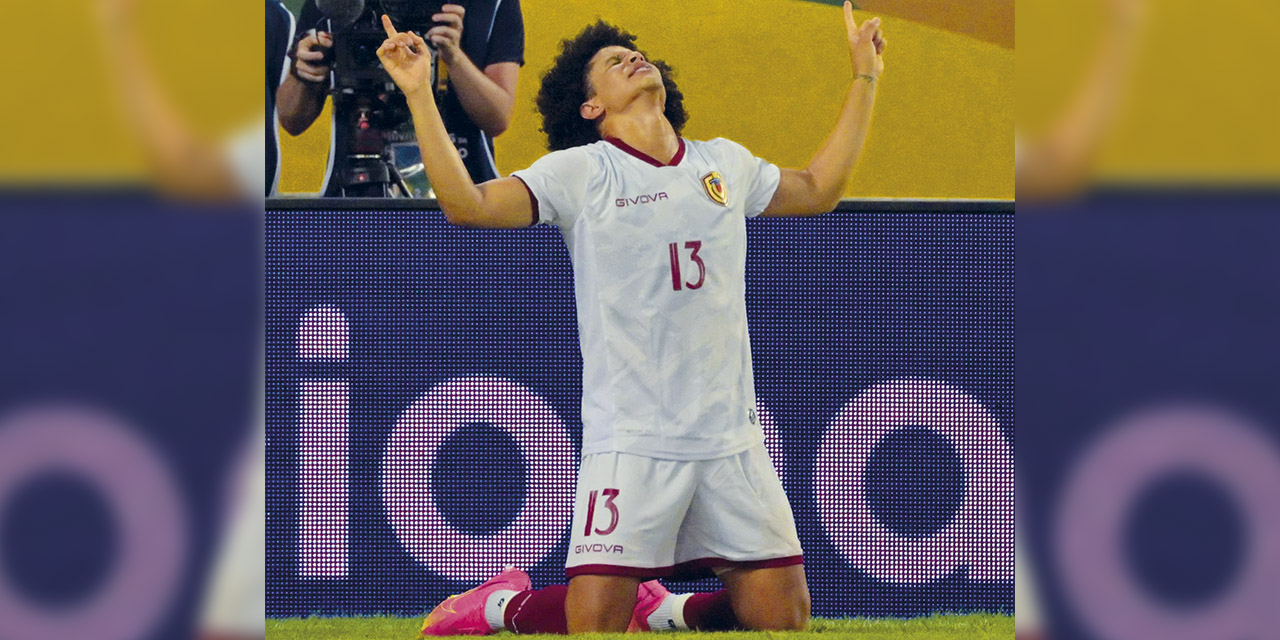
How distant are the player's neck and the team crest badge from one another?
0.11 m

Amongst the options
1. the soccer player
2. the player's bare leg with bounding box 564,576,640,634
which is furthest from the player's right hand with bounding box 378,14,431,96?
the player's bare leg with bounding box 564,576,640,634

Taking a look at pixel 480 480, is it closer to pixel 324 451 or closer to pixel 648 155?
pixel 324 451

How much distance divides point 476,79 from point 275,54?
0.56m

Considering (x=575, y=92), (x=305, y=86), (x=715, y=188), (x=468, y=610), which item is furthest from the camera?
(x=305, y=86)

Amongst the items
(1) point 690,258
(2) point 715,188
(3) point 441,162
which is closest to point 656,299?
(1) point 690,258

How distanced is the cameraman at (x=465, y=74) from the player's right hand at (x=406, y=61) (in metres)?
1.09

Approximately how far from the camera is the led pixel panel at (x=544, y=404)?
11.9 feet

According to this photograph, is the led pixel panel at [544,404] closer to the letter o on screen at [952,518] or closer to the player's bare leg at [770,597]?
the letter o on screen at [952,518]

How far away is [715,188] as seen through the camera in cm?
303
